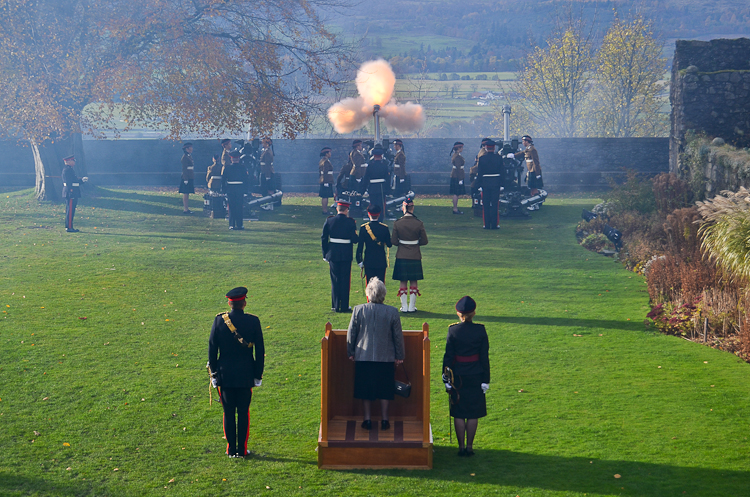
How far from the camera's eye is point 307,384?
26.9 feet

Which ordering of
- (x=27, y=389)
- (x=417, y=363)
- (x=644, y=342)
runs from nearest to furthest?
(x=417, y=363) < (x=27, y=389) < (x=644, y=342)

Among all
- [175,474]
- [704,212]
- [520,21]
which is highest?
[520,21]

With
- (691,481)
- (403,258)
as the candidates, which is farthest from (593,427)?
(403,258)

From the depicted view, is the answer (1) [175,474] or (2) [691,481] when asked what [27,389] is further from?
(2) [691,481]

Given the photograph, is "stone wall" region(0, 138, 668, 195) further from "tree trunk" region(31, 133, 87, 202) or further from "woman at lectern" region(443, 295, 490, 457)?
"woman at lectern" region(443, 295, 490, 457)

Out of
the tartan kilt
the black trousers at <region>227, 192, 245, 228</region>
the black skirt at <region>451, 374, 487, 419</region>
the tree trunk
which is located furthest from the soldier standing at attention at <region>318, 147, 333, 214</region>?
the black skirt at <region>451, 374, 487, 419</region>

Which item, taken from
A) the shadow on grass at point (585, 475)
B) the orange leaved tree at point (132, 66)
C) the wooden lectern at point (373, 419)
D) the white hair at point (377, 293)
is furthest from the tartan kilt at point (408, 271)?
the orange leaved tree at point (132, 66)

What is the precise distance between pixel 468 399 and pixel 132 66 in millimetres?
19720

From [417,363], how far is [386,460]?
952 millimetres

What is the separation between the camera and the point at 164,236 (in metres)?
18.8

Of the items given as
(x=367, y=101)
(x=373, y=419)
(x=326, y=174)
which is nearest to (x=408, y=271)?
(x=373, y=419)

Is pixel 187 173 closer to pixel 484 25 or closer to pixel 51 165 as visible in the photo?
pixel 51 165

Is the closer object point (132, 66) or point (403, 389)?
point (403, 389)

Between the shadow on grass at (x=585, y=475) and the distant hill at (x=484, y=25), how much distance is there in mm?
94670
